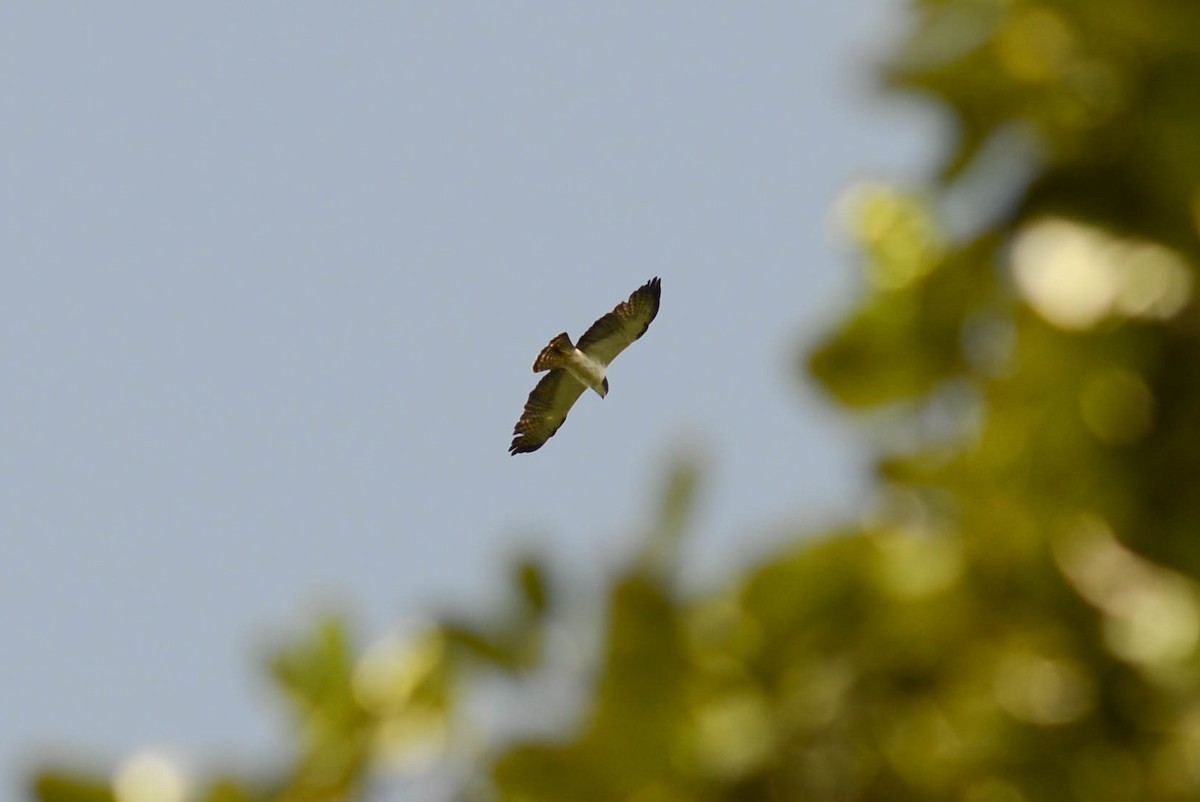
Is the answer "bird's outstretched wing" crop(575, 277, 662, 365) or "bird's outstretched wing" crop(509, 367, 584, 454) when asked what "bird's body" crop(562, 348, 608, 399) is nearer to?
"bird's outstretched wing" crop(575, 277, 662, 365)

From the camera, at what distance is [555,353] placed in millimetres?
13172

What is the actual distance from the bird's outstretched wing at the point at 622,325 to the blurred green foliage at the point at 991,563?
37.2 feet

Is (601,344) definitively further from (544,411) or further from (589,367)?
(544,411)

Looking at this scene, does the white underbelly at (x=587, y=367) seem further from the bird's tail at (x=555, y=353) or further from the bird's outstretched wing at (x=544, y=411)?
the bird's outstretched wing at (x=544, y=411)

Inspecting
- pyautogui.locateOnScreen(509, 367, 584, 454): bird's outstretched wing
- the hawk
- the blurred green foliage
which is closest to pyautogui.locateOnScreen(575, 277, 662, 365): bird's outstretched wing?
the hawk

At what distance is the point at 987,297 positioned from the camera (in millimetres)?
A: 1593

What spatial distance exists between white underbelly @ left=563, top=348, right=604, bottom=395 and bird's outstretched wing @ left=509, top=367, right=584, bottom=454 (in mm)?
558

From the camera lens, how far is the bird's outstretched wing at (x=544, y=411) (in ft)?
46.3

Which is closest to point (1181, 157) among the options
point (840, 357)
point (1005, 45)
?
point (1005, 45)

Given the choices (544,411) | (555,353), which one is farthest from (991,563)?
(544,411)

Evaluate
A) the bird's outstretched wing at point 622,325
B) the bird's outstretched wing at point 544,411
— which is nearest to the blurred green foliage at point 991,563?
the bird's outstretched wing at point 622,325

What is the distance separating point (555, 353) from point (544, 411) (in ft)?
5.47

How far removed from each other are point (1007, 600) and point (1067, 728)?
17 centimetres

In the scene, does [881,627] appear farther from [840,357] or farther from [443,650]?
[443,650]
